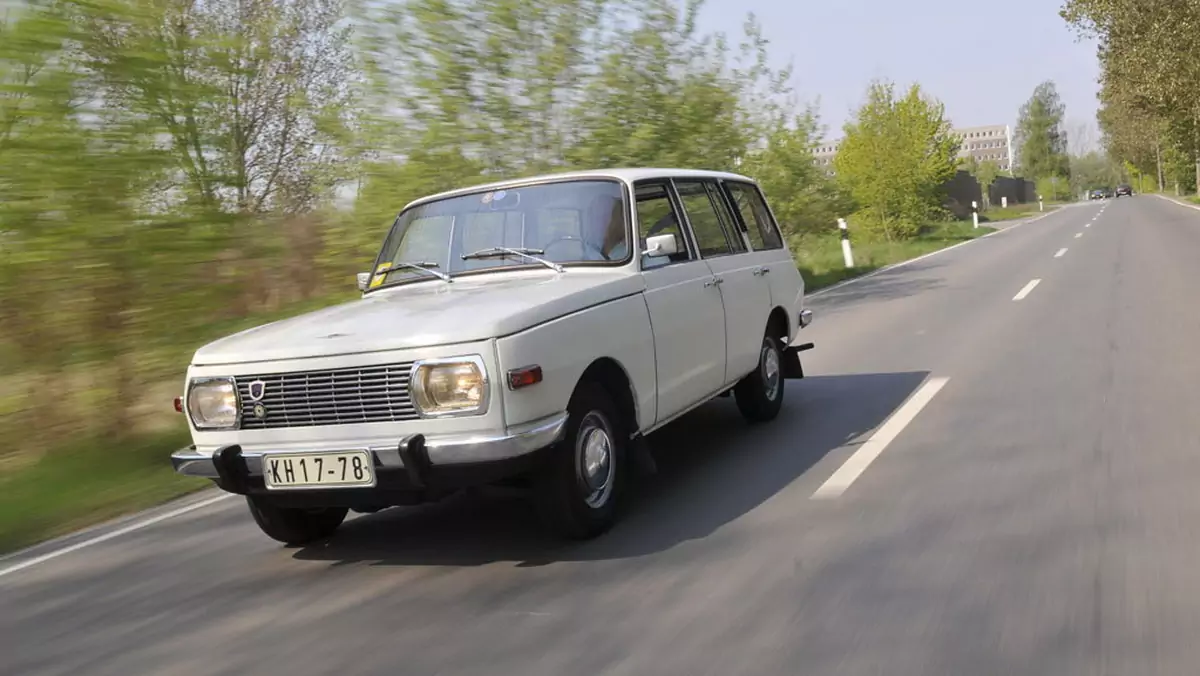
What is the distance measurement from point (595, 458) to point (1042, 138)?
153 m

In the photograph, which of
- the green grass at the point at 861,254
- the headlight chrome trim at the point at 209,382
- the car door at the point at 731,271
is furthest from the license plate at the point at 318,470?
the green grass at the point at 861,254

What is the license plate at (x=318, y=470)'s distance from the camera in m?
4.38

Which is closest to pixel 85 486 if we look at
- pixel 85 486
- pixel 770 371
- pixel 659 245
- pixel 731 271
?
pixel 85 486

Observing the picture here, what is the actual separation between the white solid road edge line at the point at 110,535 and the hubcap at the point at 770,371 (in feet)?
11.9

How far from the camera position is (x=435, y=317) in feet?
15.1

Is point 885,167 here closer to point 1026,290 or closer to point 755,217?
point 1026,290

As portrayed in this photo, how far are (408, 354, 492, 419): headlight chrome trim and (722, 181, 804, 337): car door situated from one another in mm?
3174

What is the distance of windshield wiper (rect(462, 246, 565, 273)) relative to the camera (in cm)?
551

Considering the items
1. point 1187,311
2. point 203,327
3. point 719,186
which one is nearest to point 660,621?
point 719,186

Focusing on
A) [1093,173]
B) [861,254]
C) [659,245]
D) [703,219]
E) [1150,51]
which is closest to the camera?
[659,245]

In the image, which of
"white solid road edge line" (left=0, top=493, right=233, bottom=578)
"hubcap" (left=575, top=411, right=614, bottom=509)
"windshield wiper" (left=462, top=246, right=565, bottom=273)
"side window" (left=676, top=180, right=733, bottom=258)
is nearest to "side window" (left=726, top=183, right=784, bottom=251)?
"side window" (left=676, top=180, right=733, bottom=258)

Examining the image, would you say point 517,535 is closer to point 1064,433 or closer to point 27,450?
point 1064,433

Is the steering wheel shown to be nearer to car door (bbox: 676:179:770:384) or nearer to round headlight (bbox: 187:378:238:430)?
car door (bbox: 676:179:770:384)

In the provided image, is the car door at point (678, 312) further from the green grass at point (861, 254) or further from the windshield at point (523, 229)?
the green grass at point (861, 254)
